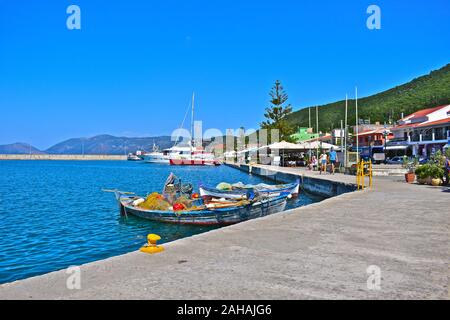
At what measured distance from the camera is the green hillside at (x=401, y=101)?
100800 mm

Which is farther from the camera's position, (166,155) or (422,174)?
(166,155)

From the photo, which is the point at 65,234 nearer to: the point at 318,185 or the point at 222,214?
the point at 222,214

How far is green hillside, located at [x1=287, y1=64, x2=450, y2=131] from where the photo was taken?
101 m

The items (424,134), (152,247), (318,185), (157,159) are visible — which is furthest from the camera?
(157,159)

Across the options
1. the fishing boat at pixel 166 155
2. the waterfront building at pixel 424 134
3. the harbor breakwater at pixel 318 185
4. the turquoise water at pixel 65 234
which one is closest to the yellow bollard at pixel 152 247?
the turquoise water at pixel 65 234

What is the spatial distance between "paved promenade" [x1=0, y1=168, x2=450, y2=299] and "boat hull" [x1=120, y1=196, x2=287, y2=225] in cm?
585

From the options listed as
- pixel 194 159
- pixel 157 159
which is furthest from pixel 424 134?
pixel 157 159

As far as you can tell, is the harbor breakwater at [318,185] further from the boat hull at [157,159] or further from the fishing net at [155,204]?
the boat hull at [157,159]

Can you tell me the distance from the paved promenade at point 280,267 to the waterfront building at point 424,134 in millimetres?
45196

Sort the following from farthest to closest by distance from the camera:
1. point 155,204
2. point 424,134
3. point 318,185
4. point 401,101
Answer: point 401,101 < point 424,134 < point 318,185 < point 155,204

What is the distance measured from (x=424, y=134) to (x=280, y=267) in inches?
2215

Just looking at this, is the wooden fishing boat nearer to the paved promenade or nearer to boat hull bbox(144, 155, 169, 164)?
the paved promenade

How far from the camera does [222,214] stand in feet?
48.9
